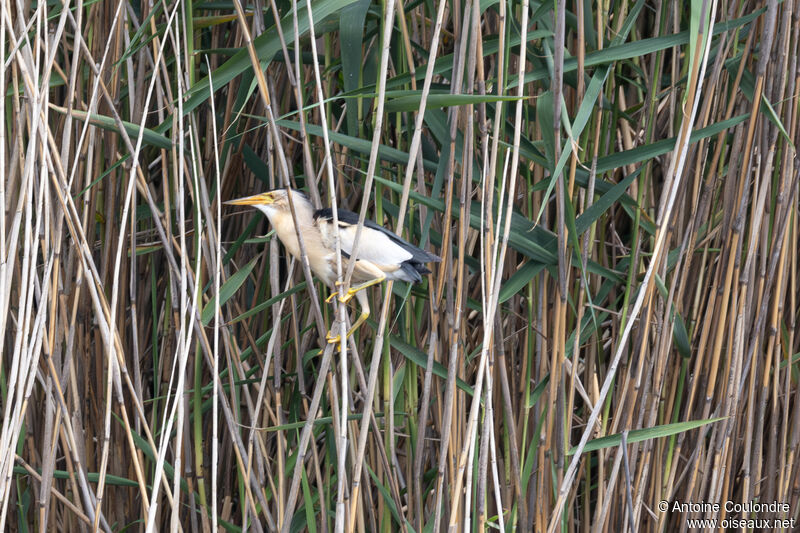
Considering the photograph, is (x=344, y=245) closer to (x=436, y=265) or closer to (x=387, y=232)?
(x=387, y=232)

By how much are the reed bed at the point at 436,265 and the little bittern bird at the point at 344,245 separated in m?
0.05

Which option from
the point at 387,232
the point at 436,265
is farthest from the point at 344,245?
the point at 436,265

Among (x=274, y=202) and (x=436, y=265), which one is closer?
(x=274, y=202)

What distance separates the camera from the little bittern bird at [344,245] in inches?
46.1

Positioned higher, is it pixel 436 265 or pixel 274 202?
pixel 274 202

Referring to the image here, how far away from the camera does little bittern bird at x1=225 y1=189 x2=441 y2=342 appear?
1.17 m

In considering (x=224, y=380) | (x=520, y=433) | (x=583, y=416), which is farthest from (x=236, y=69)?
(x=583, y=416)

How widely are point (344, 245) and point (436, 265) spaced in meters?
0.33

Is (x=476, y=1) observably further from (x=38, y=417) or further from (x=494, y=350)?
(x=38, y=417)

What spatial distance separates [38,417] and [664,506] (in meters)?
1.19

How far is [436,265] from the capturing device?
4.96 feet

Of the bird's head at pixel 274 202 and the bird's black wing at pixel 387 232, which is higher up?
the bird's head at pixel 274 202

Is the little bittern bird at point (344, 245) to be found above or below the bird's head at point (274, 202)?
below

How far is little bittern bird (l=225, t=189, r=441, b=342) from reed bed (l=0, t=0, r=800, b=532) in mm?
52
